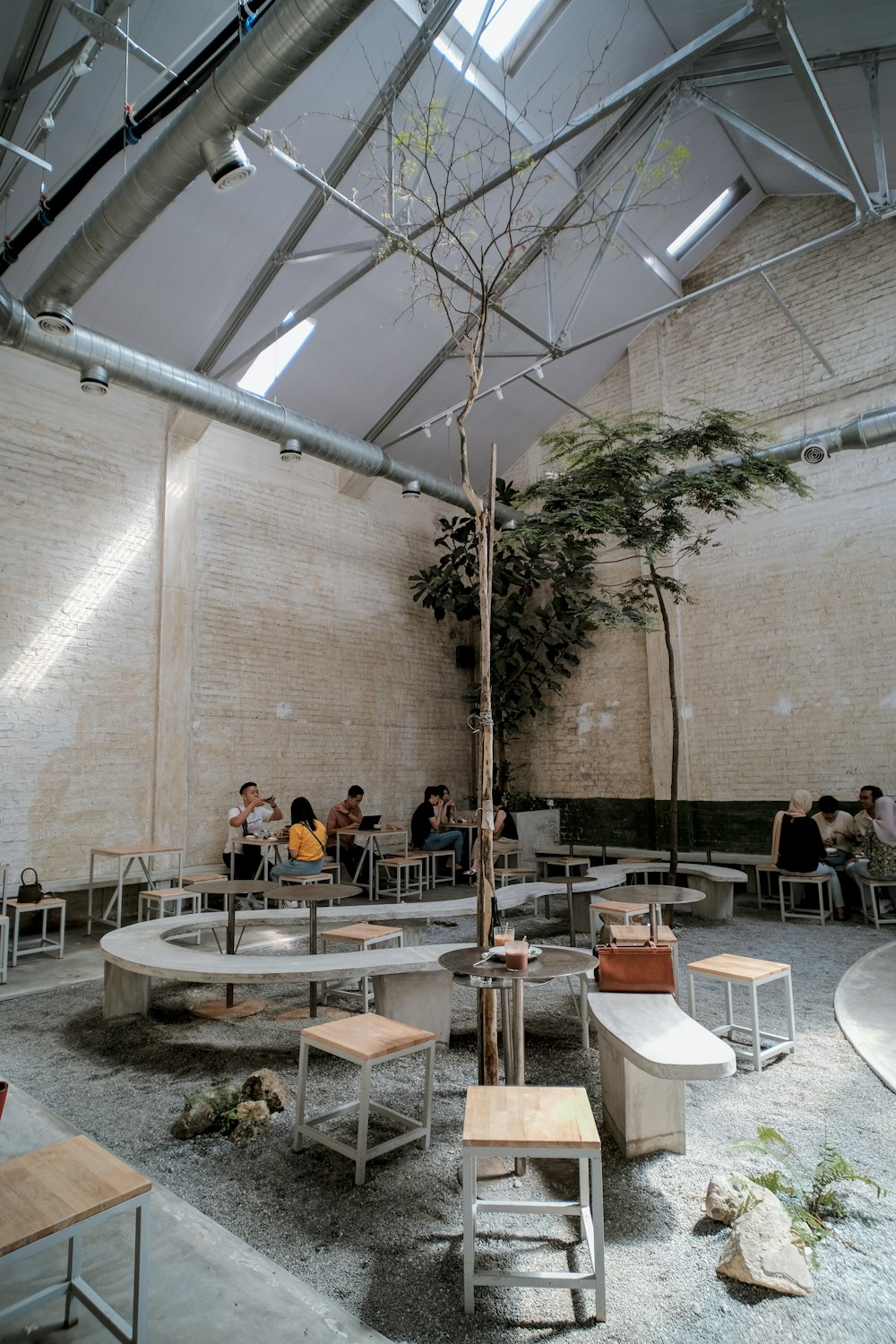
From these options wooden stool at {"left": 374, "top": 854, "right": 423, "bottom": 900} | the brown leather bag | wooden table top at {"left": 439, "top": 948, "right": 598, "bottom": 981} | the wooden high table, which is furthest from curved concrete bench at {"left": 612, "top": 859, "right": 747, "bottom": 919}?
wooden table top at {"left": 439, "top": 948, "right": 598, "bottom": 981}

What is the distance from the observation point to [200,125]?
409 cm

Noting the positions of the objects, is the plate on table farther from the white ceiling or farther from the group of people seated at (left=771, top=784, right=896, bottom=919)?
the group of people seated at (left=771, top=784, right=896, bottom=919)

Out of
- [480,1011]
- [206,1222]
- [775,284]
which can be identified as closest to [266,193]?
[775,284]

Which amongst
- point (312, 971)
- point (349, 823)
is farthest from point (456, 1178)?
point (349, 823)

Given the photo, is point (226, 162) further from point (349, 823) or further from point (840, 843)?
point (840, 843)

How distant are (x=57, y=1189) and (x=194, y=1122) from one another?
1272 millimetres

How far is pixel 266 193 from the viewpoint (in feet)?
21.4

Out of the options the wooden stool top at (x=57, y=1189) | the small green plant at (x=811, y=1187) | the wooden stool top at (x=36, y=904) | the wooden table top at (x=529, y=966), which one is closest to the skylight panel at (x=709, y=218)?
the wooden table top at (x=529, y=966)

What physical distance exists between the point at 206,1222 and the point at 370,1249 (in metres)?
0.50

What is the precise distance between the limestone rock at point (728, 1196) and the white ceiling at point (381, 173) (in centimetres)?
491

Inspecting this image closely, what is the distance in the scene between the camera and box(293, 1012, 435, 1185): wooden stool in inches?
100

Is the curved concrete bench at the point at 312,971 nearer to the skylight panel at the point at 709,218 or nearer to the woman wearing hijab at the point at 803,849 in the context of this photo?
the woman wearing hijab at the point at 803,849

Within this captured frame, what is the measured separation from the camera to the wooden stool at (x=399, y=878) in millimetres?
7777

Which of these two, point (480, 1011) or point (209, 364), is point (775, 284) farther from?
point (480, 1011)
